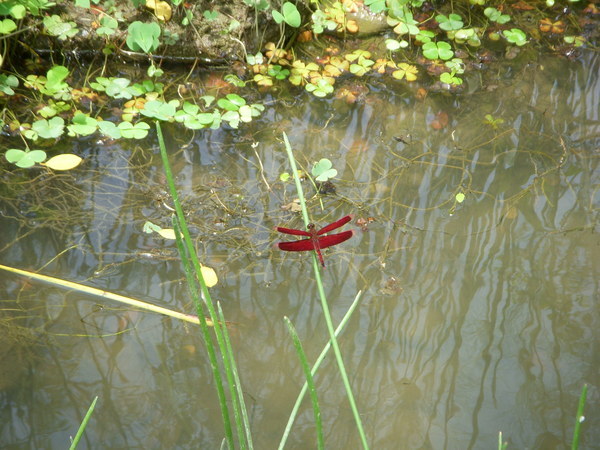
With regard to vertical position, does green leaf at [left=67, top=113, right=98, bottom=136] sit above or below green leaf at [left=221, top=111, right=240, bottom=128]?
below

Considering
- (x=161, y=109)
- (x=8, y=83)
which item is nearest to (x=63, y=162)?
(x=161, y=109)

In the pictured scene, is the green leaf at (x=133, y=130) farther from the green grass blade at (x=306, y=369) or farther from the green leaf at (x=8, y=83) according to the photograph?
the green grass blade at (x=306, y=369)

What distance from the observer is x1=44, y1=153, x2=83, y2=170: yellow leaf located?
2768mm

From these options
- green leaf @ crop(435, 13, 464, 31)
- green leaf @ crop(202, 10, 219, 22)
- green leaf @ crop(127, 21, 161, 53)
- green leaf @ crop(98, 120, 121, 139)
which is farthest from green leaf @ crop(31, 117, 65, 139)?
green leaf @ crop(435, 13, 464, 31)

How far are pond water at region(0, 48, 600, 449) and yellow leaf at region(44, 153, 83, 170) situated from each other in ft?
0.17

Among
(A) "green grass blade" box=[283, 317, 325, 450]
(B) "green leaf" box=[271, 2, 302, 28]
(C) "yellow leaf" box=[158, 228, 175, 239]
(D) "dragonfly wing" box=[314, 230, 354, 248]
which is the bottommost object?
(C) "yellow leaf" box=[158, 228, 175, 239]

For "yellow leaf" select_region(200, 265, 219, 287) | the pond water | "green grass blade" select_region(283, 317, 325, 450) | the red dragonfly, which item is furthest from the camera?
"yellow leaf" select_region(200, 265, 219, 287)

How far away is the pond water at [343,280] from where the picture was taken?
6.63ft

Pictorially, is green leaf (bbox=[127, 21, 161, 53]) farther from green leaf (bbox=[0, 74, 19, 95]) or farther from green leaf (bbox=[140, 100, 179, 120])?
green leaf (bbox=[0, 74, 19, 95])

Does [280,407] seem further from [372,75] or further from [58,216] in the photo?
[372,75]

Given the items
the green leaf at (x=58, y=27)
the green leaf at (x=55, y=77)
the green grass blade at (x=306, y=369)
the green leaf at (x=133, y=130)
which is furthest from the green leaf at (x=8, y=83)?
the green grass blade at (x=306, y=369)

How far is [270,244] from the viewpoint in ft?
8.39

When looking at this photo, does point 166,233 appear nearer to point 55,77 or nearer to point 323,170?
point 323,170

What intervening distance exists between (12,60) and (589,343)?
318cm
